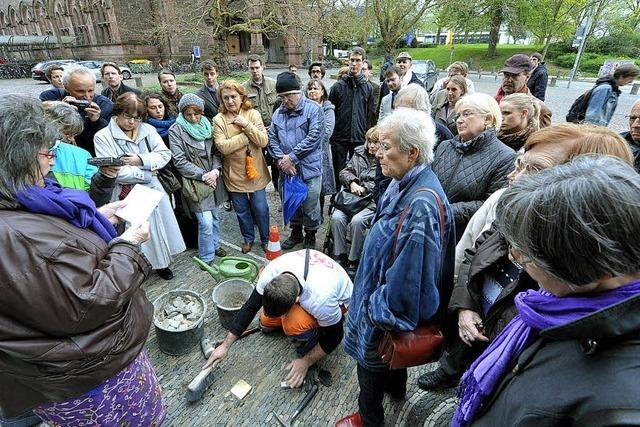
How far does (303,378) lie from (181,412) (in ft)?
3.05

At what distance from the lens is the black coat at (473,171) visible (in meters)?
2.62

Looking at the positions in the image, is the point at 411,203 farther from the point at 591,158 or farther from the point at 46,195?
the point at 46,195

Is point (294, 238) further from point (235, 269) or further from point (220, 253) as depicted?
point (235, 269)

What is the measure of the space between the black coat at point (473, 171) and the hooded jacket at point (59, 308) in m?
2.36

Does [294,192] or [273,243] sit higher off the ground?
[294,192]

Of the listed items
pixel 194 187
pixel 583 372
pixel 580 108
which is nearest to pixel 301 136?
pixel 194 187

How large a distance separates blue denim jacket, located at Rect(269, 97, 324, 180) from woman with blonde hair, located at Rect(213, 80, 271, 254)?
0.28 meters

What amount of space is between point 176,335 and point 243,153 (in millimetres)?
2188

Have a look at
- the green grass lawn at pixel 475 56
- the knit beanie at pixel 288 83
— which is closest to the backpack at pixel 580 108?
the knit beanie at pixel 288 83

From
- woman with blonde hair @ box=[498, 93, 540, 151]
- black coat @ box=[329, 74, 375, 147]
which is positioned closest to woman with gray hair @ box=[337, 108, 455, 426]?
woman with blonde hair @ box=[498, 93, 540, 151]

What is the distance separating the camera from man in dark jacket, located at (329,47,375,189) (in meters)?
5.29

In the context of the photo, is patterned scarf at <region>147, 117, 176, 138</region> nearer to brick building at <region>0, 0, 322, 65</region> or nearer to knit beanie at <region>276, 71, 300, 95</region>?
knit beanie at <region>276, 71, 300, 95</region>

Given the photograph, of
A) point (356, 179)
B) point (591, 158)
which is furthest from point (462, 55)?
point (591, 158)

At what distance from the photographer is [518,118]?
304 centimetres
